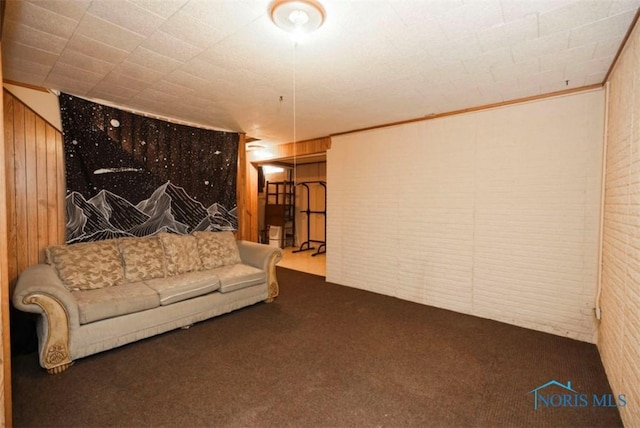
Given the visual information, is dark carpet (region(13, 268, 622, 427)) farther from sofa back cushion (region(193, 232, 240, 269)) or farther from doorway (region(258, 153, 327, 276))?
doorway (region(258, 153, 327, 276))

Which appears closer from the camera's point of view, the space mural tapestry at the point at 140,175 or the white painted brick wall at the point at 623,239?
the white painted brick wall at the point at 623,239

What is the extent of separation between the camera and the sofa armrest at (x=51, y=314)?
6.86 feet

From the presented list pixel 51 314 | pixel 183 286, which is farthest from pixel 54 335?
pixel 183 286

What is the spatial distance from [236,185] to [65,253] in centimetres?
224

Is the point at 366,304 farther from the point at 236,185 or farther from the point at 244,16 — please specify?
the point at 244,16

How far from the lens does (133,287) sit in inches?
112

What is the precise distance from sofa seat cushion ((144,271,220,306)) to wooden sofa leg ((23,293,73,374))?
710mm

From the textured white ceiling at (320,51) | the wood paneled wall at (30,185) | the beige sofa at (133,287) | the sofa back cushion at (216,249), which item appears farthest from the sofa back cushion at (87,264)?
the textured white ceiling at (320,51)

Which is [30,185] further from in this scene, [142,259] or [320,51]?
[320,51]

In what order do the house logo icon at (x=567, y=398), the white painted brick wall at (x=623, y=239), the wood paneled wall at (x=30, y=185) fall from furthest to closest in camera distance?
1. the wood paneled wall at (x=30, y=185)
2. the house logo icon at (x=567, y=398)
3. the white painted brick wall at (x=623, y=239)

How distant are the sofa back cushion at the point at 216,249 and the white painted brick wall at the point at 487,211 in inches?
66.7

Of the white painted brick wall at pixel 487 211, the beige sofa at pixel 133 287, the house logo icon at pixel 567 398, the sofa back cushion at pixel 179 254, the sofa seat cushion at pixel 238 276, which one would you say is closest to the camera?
the house logo icon at pixel 567 398

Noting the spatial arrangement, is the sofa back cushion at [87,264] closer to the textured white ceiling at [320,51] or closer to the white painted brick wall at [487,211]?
the textured white ceiling at [320,51]

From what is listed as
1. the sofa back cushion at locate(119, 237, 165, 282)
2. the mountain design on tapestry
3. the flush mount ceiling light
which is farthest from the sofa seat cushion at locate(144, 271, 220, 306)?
the flush mount ceiling light
